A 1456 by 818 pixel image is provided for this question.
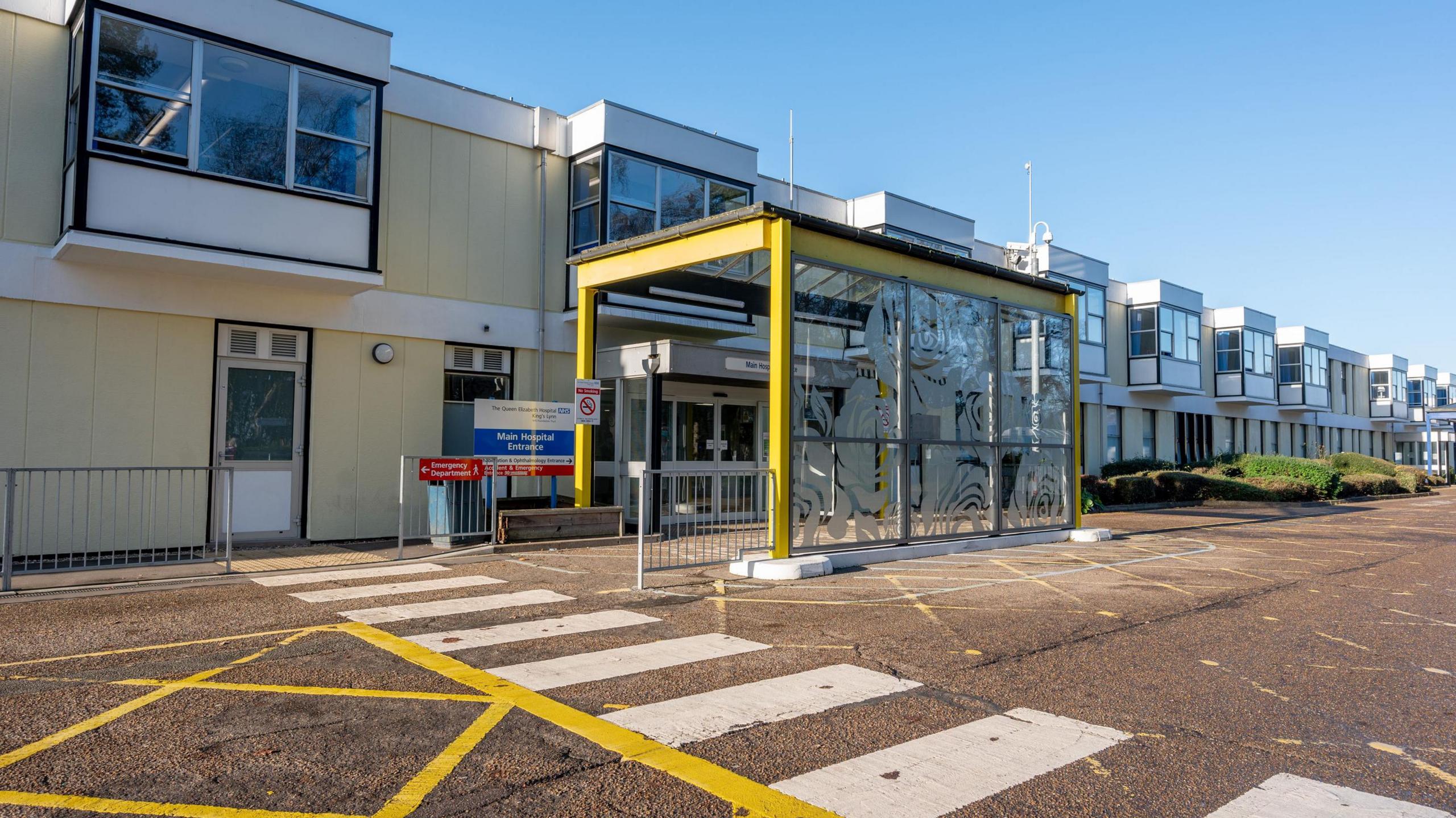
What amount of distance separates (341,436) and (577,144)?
675cm

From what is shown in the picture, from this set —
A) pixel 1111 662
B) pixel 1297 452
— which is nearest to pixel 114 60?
pixel 1111 662

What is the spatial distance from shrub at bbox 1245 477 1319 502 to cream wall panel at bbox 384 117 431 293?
81.5 feet

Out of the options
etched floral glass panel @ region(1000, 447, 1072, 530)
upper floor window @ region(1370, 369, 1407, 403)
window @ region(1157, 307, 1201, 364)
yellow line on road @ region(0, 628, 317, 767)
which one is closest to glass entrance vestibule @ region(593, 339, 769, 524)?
etched floral glass panel @ region(1000, 447, 1072, 530)

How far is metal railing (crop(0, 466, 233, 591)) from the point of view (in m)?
10.8

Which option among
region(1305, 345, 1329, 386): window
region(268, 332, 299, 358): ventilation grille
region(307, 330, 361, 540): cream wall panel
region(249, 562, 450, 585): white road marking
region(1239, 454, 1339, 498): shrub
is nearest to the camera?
region(249, 562, 450, 585): white road marking

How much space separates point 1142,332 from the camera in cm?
3206

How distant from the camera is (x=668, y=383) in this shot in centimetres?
1605

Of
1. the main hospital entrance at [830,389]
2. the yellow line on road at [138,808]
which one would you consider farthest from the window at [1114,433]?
the yellow line on road at [138,808]

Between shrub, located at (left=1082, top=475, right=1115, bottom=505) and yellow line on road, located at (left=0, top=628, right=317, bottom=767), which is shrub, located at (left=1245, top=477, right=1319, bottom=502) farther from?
yellow line on road, located at (left=0, top=628, right=317, bottom=767)

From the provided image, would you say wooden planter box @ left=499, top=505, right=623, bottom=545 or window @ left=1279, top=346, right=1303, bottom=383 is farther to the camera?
window @ left=1279, top=346, right=1303, bottom=383

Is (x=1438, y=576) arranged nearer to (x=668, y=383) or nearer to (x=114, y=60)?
(x=668, y=383)

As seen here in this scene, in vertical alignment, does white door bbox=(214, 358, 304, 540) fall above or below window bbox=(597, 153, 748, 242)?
below

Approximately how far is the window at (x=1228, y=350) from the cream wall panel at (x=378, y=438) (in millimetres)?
34264

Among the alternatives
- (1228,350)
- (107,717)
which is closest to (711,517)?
(107,717)
